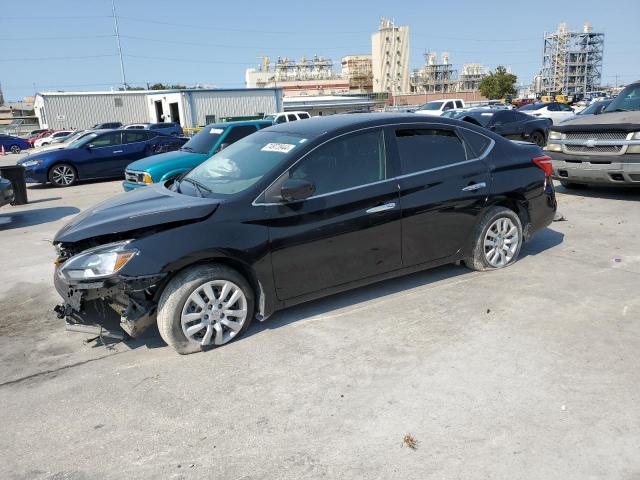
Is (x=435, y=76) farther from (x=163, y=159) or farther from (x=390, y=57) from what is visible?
(x=163, y=159)

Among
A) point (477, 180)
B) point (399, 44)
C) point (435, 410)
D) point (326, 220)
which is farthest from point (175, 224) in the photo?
point (399, 44)

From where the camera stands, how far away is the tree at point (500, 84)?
9512 cm

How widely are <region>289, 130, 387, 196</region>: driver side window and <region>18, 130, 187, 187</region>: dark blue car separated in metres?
12.5

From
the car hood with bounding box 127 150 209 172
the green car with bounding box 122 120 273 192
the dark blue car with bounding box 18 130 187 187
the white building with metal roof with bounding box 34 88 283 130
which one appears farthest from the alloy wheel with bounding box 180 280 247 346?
the white building with metal roof with bounding box 34 88 283 130

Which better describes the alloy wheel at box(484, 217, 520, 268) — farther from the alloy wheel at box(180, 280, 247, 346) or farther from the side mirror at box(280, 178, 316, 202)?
the alloy wheel at box(180, 280, 247, 346)

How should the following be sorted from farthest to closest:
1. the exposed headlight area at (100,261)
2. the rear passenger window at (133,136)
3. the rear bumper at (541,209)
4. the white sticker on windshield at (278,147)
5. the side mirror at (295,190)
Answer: the rear passenger window at (133,136), the rear bumper at (541,209), the white sticker on windshield at (278,147), the side mirror at (295,190), the exposed headlight area at (100,261)

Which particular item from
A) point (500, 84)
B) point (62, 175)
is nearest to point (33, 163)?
point (62, 175)

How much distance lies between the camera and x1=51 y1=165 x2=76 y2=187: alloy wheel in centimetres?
1465

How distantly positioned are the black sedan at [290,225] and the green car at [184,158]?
4.83 meters

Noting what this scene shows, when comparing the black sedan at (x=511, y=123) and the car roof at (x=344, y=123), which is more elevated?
the car roof at (x=344, y=123)

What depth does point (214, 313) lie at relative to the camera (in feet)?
13.2

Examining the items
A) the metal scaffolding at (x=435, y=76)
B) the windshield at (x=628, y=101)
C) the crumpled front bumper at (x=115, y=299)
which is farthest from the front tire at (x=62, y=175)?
the metal scaffolding at (x=435, y=76)

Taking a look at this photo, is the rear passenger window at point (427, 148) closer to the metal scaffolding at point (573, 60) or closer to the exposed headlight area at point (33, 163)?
the exposed headlight area at point (33, 163)

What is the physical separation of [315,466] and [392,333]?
1659 mm
